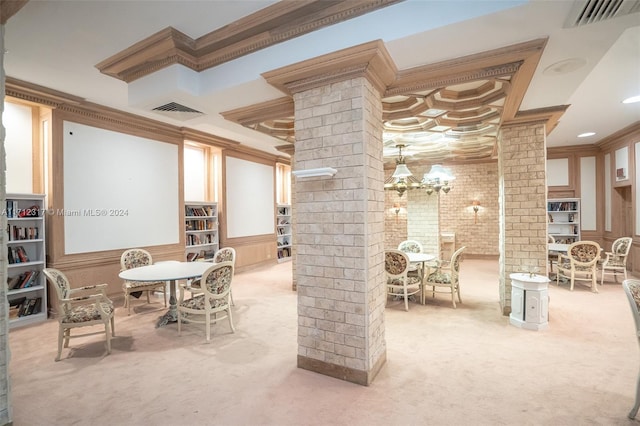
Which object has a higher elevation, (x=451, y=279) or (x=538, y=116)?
(x=538, y=116)

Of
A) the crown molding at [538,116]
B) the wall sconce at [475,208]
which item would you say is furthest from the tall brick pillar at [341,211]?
the wall sconce at [475,208]

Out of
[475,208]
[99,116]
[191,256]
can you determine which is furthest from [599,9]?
[475,208]

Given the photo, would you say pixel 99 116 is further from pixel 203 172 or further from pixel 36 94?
pixel 203 172

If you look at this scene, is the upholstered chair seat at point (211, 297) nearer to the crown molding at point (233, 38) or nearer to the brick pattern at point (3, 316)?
the brick pattern at point (3, 316)

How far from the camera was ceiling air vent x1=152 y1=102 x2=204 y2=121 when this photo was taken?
11.5 feet

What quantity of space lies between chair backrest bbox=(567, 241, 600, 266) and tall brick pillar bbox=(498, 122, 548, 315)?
204 centimetres

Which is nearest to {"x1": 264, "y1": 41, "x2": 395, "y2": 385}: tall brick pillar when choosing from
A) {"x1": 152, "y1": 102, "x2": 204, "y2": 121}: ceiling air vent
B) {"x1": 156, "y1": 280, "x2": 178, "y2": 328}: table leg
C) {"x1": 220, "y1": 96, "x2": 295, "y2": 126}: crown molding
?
{"x1": 220, "y1": 96, "x2": 295, "y2": 126}: crown molding

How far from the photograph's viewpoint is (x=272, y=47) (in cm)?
279

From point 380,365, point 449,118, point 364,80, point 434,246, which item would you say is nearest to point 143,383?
point 380,365

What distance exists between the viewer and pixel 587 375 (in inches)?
106

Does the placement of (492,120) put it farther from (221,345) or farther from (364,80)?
(221,345)

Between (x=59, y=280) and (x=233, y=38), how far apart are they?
9.97ft

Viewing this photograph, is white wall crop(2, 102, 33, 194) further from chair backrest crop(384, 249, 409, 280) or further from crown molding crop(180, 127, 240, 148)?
chair backrest crop(384, 249, 409, 280)

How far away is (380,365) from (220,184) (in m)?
5.41
